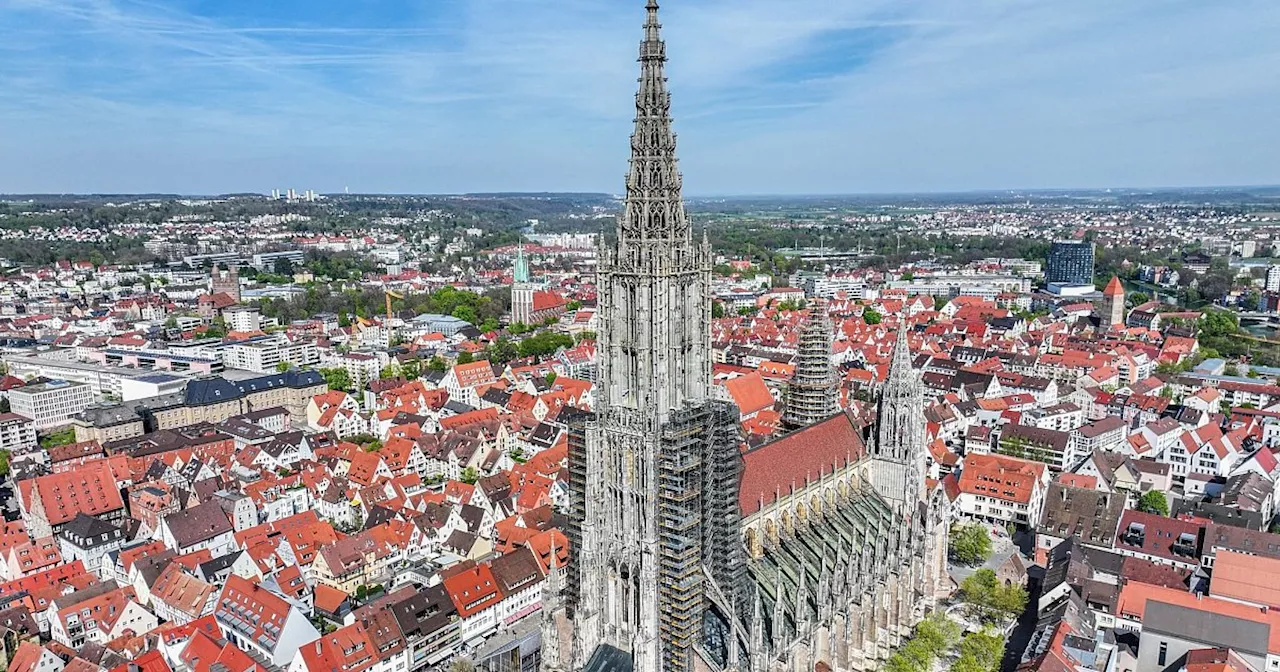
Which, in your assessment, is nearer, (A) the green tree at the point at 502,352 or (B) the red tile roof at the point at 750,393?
(B) the red tile roof at the point at 750,393

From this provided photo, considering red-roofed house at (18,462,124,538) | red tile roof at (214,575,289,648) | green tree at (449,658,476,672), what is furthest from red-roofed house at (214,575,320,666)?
red-roofed house at (18,462,124,538)

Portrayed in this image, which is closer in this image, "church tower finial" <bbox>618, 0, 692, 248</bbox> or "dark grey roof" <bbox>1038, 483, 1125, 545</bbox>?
"church tower finial" <bbox>618, 0, 692, 248</bbox>

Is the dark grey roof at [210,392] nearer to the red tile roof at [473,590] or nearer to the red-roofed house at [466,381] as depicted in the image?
the red-roofed house at [466,381]

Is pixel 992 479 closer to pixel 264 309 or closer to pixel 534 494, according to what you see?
pixel 534 494

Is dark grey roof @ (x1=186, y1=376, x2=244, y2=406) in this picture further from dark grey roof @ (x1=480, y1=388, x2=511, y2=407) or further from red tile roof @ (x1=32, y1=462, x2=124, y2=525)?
red tile roof @ (x1=32, y1=462, x2=124, y2=525)

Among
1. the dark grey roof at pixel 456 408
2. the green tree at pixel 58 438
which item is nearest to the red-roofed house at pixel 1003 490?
the dark grey roof at pixel 456 408

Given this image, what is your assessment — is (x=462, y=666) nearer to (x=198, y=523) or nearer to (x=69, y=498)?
(x=198, y=523)

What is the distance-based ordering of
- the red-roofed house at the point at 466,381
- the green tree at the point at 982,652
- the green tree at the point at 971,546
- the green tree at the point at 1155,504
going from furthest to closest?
the red-roofed house at the point at 466,381 → the green tree at the point at 1155,504 → the green tree at the point at 971,546 → the green tree at the point at 982,652
